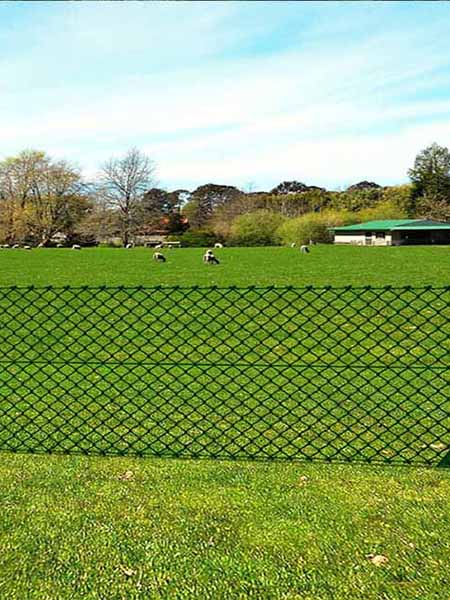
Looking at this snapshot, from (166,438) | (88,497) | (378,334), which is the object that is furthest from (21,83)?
(378,334)

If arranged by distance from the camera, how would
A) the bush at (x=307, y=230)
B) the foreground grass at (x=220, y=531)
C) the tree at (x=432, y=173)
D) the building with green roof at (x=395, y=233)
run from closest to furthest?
the foreground grass at (x=220, y=531)
the bush at (x=307, y=230)
the building with green roof at (x=395, y=233)
the tree at (x=432, y=173)

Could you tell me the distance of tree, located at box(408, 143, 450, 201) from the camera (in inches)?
1995

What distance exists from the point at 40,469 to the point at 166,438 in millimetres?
726

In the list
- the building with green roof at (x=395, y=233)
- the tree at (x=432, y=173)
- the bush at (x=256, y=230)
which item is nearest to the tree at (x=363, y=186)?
the tree at (x=432, y=173)

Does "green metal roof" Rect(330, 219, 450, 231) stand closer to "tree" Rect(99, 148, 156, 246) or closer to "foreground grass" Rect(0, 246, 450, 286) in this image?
"tree" Rect(99, 148, 156, 246)

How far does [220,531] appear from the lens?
6.73ft

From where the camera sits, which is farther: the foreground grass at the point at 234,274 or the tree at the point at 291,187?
the tree at the point at 291,187

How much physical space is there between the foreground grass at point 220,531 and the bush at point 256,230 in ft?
118

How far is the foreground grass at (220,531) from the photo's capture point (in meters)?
1.74

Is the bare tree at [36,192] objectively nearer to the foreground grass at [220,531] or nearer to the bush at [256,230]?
the bush at [256,230]

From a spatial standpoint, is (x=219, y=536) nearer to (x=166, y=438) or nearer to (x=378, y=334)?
(x=166, y=438)

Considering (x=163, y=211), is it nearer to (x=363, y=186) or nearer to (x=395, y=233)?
(x=395, y=233)

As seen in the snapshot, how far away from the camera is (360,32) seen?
1381 millimetres

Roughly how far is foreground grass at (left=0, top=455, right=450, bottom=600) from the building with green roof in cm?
4083
